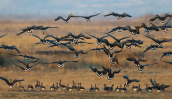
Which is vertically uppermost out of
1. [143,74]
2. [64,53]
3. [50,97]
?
[64,53]

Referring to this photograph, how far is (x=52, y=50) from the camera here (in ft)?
176

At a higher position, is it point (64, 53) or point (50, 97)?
point (64, 53)

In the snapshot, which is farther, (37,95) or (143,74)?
(143,74)

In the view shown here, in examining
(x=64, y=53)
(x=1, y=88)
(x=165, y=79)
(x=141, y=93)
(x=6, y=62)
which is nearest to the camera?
(x=141, y=93)

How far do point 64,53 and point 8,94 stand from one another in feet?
67.4

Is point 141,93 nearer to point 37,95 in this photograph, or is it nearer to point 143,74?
point 37,95

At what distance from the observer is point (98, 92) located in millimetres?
32781

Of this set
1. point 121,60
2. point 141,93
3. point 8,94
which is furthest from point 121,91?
point 121,60

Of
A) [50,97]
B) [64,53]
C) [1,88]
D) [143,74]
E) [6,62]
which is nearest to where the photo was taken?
[50,97]

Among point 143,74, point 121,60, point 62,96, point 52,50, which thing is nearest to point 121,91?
point 62,96

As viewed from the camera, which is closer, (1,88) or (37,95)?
(37,95)

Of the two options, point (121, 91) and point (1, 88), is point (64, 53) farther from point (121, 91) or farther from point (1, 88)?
point (121, 91)

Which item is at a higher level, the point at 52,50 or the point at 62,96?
the point at 52,50

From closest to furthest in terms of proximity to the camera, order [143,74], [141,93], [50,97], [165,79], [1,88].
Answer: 1. [50,97]
2. [141,93]
3. [1,88]
4. [165,79]
5. [143,74]
